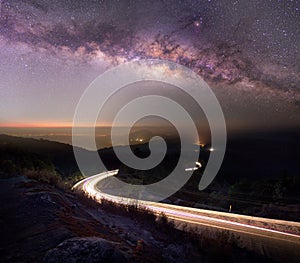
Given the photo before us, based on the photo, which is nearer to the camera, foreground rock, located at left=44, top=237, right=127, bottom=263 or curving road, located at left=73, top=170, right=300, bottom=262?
foreground rock, located at left=44, top=237, right=127, bottom=263

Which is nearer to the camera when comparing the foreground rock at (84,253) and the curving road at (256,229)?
the foreground rock at (84,253)

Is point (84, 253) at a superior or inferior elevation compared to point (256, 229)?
superior

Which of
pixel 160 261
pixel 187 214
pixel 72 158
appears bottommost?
pixel 72 158

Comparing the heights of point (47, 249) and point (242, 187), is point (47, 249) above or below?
above

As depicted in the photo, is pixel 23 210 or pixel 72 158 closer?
pixel 23 210

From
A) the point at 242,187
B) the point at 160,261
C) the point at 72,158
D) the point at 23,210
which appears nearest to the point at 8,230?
the point at 23,210

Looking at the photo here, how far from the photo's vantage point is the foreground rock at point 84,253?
4.45 m

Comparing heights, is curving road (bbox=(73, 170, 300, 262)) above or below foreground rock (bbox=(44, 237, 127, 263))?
below

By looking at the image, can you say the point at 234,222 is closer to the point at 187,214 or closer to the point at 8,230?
the point at 187,214

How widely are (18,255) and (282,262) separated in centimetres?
803

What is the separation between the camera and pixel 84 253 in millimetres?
4578

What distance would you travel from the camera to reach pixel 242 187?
24.6 m

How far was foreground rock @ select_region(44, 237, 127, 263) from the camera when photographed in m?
4.45

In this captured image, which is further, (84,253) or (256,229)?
(256,229)
